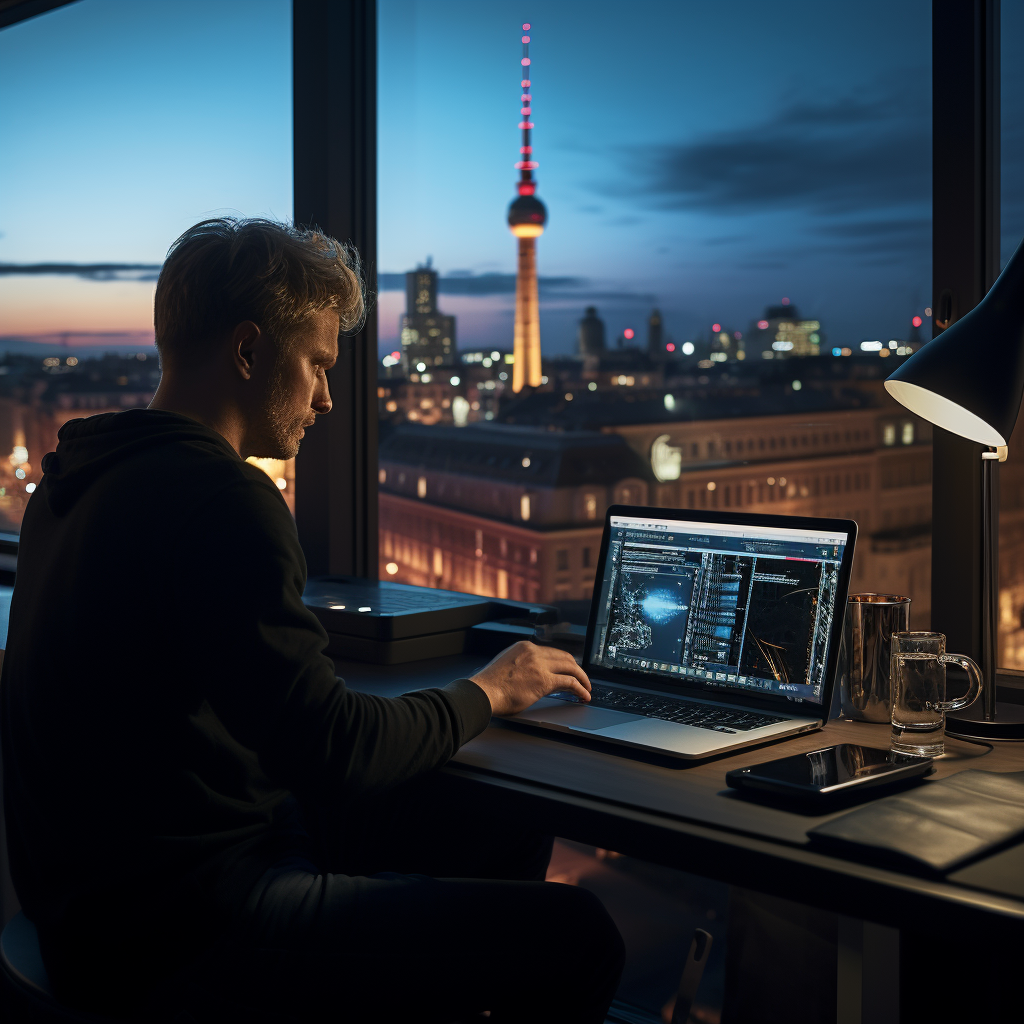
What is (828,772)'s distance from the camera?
117cm

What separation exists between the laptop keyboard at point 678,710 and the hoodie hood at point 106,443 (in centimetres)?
66

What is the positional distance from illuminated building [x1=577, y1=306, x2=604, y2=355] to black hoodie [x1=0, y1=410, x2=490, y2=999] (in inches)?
60.6

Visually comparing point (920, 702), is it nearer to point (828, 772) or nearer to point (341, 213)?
point (828, 772)

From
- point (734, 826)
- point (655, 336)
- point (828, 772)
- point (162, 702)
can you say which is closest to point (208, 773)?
point (162, 702)

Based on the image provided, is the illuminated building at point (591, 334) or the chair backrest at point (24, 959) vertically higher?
the illuminated building at point (591, 334)

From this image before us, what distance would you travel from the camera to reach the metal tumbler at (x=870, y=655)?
1.48 m

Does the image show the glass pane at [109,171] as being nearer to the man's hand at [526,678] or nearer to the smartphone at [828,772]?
the man's hand at [526,678]

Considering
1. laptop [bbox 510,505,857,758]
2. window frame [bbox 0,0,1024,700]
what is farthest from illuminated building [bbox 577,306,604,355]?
laptop [bbox 510,505,857,758]

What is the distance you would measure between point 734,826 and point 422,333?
1934mm

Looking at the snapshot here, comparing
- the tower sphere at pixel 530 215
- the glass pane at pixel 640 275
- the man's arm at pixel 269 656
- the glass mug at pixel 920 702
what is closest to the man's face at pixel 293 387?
the man's arm at pixel 269 656

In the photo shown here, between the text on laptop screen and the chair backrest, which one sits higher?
the text on laptop screen

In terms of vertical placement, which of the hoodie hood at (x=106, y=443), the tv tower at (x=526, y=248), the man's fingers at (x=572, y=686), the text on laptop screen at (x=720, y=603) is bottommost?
the man's fingers at (x=572, y=686)

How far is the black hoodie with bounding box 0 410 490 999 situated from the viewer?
40.7 inches

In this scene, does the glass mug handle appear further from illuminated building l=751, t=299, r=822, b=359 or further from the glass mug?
Result: illuminated building l=751, t=299, r=822, b=359
